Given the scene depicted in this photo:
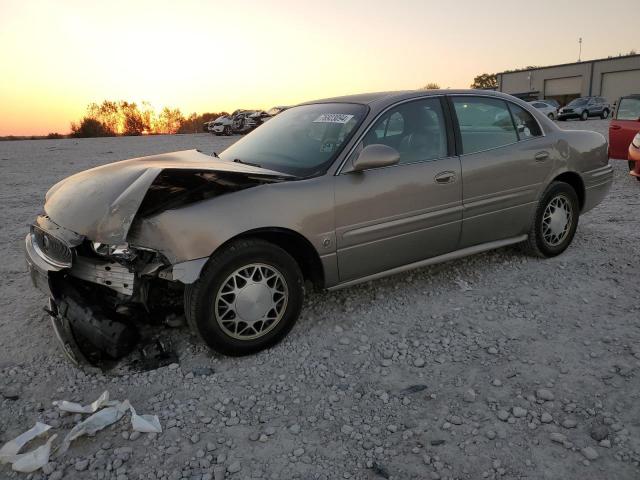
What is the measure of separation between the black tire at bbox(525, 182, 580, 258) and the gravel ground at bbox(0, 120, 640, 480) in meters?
0.36

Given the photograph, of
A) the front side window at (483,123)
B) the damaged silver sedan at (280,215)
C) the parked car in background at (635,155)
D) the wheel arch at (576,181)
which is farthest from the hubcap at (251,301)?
the parked car in background at (635,155)

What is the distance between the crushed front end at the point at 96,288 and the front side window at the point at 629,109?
30.7 feet

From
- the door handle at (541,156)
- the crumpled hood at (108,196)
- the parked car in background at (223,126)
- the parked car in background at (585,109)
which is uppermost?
the crumpled hood at (108,196)

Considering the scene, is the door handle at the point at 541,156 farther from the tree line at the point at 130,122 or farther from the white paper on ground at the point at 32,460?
the tree line at the point at 130,122

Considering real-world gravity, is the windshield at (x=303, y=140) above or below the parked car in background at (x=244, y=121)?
above

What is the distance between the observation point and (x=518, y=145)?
14.0 ft

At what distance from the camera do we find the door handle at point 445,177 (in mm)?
3734

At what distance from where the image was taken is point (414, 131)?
378cm

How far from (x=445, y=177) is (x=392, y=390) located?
5.74 ft

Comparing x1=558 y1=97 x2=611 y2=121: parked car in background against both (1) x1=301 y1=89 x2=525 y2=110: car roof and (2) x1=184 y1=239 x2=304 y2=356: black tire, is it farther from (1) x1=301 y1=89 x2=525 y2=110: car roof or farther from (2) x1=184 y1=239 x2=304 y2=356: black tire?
(2) x1=184 y1=239 x2=304 y2=356: black tire

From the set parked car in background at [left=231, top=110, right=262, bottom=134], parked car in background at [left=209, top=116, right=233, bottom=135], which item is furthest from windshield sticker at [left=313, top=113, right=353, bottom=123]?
parked car in background at [left=209, top=116, right=233, bottom=135]

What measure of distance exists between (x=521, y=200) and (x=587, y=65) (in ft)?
168

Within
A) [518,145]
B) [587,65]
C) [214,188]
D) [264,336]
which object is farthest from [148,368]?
[587,65]

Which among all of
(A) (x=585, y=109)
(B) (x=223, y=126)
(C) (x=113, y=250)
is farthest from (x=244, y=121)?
(C) (x=113, y=250)
